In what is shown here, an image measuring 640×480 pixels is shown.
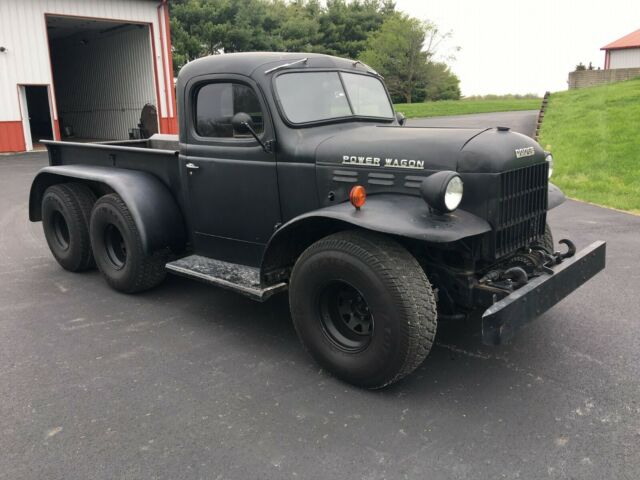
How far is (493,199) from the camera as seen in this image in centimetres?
343

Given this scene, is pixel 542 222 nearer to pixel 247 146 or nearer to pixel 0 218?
pixel 247 146

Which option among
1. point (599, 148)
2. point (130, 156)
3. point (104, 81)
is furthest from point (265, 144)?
point (104, 81)

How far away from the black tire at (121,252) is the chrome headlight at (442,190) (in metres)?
2.66

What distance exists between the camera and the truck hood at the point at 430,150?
3.43 m

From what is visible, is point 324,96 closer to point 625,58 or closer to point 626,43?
point 625,58

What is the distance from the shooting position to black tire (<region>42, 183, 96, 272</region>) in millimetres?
5809

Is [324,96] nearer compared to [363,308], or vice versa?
[363,308]

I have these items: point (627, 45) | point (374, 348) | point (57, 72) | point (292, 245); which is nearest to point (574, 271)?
point (374, 348)

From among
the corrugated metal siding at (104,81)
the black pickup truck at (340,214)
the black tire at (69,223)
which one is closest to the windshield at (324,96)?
the black pickup truck at (340,214)

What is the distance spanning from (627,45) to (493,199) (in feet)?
159

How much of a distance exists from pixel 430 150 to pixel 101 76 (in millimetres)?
25331

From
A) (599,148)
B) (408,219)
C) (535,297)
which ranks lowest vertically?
(535,297)

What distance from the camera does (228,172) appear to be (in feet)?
14.5

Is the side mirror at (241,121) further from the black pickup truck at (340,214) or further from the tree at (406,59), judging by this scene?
the tree at (406,59)
